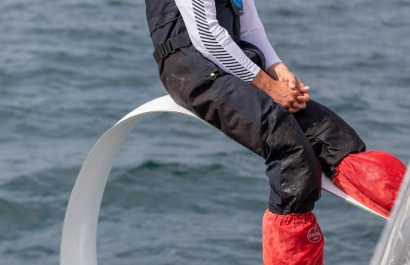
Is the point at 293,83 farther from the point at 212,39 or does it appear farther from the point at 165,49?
the point at 165,49

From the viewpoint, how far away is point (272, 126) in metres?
3.09

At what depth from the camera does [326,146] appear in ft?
10.8

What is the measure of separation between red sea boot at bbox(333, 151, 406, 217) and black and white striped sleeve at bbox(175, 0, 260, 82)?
409 millimetres

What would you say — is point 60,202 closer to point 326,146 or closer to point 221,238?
point 221,238

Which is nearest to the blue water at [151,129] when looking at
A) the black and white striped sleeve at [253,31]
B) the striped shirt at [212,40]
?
the black and white striped sleeve at [253,31]

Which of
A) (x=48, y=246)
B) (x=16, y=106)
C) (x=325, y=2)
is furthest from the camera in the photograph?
(x=325, y=2)

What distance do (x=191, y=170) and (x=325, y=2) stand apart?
431 cm

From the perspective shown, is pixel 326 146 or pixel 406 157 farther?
pixel 406 157

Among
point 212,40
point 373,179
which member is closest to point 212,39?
point 212,40

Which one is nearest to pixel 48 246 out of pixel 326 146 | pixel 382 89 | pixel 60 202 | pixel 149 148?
pixel 60 202

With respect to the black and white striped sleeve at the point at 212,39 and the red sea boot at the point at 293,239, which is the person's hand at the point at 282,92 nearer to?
the black and white striped sleeve at the point at 212,39

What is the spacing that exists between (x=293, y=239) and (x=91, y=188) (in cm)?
98

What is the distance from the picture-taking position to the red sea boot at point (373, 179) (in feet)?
10.2

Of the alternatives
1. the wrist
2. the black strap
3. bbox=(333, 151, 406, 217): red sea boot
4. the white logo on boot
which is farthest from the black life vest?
the white logo on boot
